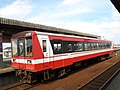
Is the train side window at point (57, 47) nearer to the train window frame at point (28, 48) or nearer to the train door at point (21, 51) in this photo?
the train window frame at point (28, 48)

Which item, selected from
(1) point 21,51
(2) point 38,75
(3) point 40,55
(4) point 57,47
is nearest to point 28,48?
(1) point 21,51

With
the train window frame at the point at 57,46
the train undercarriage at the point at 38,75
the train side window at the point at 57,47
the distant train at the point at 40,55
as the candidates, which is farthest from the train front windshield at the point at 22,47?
the train side window at the point at 57,47

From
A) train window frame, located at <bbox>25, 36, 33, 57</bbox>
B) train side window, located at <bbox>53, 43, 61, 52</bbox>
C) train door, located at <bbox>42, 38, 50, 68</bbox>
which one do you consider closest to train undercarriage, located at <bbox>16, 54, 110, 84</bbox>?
train door, located at <bbox>42, 38, 50, 68</bbox>

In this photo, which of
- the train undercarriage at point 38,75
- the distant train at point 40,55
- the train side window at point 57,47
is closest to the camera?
the distant train at point 40,55

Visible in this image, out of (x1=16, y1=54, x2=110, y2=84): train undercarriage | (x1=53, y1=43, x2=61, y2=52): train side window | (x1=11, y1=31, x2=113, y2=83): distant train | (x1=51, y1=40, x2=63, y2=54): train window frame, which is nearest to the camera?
(x1=11, y1=31, x2=113, y2=83): distant train

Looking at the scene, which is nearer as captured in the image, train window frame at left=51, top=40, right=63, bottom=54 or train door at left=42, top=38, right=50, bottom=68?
train door at left=42, top=38, right=50, bottom=68

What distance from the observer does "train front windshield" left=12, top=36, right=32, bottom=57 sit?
11.7 metres

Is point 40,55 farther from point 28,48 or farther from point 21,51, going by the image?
point 21,51

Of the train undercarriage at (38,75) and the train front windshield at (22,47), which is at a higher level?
the train front windshield at (22,47)

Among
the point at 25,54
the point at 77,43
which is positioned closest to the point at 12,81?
the point at 25,54

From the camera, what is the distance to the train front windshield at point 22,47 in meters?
11.7

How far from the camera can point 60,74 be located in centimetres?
1459

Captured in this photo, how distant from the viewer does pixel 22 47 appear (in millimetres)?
12117

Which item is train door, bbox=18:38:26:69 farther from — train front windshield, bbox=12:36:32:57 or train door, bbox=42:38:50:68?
train door, bbox=42:38:50:68
